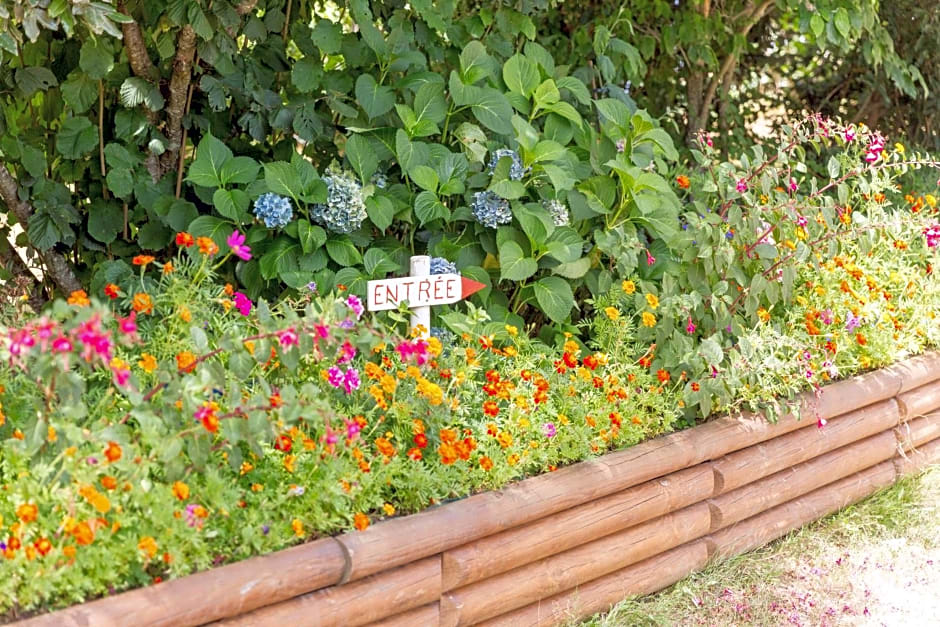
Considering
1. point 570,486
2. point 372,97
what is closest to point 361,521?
point 570,486

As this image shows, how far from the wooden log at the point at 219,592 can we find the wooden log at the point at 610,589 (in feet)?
1.72

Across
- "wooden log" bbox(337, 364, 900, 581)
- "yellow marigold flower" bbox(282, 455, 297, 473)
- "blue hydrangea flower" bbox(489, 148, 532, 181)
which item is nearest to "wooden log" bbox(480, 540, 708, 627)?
"wooden log" bbox(337, 364, 900, 581)

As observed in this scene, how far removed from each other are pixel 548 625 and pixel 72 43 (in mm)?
1953

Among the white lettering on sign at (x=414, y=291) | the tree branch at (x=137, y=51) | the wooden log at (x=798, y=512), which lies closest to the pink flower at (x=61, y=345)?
the white lettering on sign at (x=414, y=291)

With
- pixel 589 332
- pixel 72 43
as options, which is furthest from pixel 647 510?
pixel 72 43

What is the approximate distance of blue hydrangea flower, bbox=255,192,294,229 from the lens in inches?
108

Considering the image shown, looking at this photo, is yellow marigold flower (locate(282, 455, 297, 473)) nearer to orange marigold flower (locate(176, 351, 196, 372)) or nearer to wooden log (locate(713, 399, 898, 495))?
orange marigold flower (locate(176, 351, 196, 372))

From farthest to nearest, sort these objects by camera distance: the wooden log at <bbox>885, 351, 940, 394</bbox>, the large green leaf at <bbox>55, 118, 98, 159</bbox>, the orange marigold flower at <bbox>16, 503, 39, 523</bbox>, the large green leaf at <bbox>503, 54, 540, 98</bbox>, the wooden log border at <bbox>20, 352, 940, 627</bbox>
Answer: the wooden log at <bbox>885, 351, 940, 394</bbox>
the large green leaf at <bbox>503, 54, 540, 98</bbox>
the large green leaf at <bbox>55, 118, 98, 159</bbox>
the wooden log border at <bbox>20, 352, 940, 627</bbox>
the orange marigold flower at <bbox>16, 503, 39, 523</bbox>

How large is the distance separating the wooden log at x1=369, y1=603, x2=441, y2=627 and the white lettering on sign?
662 millimetres

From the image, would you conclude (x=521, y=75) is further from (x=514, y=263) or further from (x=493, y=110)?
(x=514, y=263)

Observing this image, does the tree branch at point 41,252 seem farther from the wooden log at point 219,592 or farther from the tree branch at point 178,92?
the wooden log at point 219,592

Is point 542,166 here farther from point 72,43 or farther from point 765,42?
point 765,42

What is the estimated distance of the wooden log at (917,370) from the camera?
3.47m

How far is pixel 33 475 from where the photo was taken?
1.91 metres
